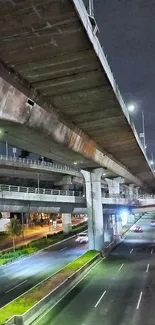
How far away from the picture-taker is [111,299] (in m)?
23.9

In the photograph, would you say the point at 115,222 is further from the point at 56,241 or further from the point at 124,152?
the point at 124,152

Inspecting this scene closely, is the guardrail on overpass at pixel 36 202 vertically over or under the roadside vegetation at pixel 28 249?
over

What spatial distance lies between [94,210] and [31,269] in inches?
A: 460

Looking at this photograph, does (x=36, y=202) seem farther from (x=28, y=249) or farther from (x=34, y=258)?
(x=28, y=249)

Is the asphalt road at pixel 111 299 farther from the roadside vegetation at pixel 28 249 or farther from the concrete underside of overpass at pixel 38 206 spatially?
the roadside vegetation at pixel 28 249

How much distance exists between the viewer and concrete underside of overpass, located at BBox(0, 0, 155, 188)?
10023 mm

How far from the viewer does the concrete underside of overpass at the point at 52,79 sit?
32.9 feet

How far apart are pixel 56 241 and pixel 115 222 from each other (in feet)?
48.4

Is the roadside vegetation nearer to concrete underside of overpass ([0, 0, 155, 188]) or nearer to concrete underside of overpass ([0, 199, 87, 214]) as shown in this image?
concrete underside of overpass ([0, 199, 87, 214])

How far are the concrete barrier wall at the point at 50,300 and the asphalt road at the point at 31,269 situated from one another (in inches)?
140

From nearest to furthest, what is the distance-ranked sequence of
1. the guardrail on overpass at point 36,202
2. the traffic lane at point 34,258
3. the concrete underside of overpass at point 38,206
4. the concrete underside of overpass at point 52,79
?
the concrete underside of overpass at point 52,79 < the guardrail on overpass at point 36,202 < the concrete underside of overpass at point 38,206 < the traffic lane at point 34,258

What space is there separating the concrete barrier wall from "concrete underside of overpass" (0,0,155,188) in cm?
956

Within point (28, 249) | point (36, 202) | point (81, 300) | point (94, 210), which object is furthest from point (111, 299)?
point (28, 249)

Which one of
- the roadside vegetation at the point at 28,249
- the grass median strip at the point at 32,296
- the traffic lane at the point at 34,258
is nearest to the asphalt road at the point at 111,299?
the grass median strip at the point at 32,296
